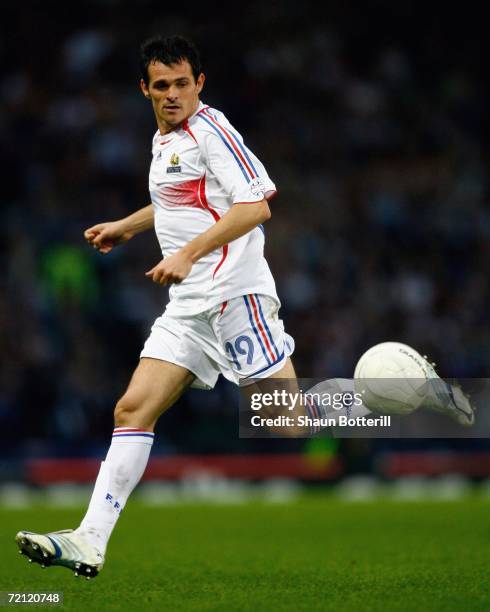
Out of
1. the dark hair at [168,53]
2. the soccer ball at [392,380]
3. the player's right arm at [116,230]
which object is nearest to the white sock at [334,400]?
the soccer ball at [392,380]

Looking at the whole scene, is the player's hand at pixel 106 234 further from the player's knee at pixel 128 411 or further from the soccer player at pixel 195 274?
the player's knee at pixel 128 411

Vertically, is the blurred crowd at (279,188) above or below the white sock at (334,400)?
above

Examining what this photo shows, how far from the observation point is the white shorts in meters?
5.84

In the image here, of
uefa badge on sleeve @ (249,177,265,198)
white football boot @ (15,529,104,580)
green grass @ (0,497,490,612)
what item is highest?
uefa badge on sleeve @ (249,177,265,198)

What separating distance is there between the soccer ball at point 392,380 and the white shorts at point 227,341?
0.46 metres

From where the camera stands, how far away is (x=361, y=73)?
1886cm

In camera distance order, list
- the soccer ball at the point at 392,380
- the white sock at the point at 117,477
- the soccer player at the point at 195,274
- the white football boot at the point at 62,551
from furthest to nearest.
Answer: the soccer ball at the point at 392,380, the soccer player at the point at 195,274, the white sock at the point at 117,477, the white football boot at the point at 62,551

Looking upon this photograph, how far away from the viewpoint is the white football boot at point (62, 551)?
5.21 meters

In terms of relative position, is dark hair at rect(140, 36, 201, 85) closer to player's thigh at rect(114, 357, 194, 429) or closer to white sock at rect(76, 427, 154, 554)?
player's thigh at rect(114, 357, 194, 429)

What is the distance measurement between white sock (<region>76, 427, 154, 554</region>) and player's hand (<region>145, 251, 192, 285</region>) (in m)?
0.77

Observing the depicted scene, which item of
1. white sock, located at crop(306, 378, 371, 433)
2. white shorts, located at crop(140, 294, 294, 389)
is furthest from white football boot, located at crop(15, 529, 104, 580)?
white sock, located at crop(306, 378, 371, 433)

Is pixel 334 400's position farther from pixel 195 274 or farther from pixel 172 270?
pixel 172 270

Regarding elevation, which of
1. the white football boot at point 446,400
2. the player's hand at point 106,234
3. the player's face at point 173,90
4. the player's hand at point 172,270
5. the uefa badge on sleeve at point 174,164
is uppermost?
the player's face at point 173,90

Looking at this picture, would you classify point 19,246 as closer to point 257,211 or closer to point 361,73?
point 361,73
